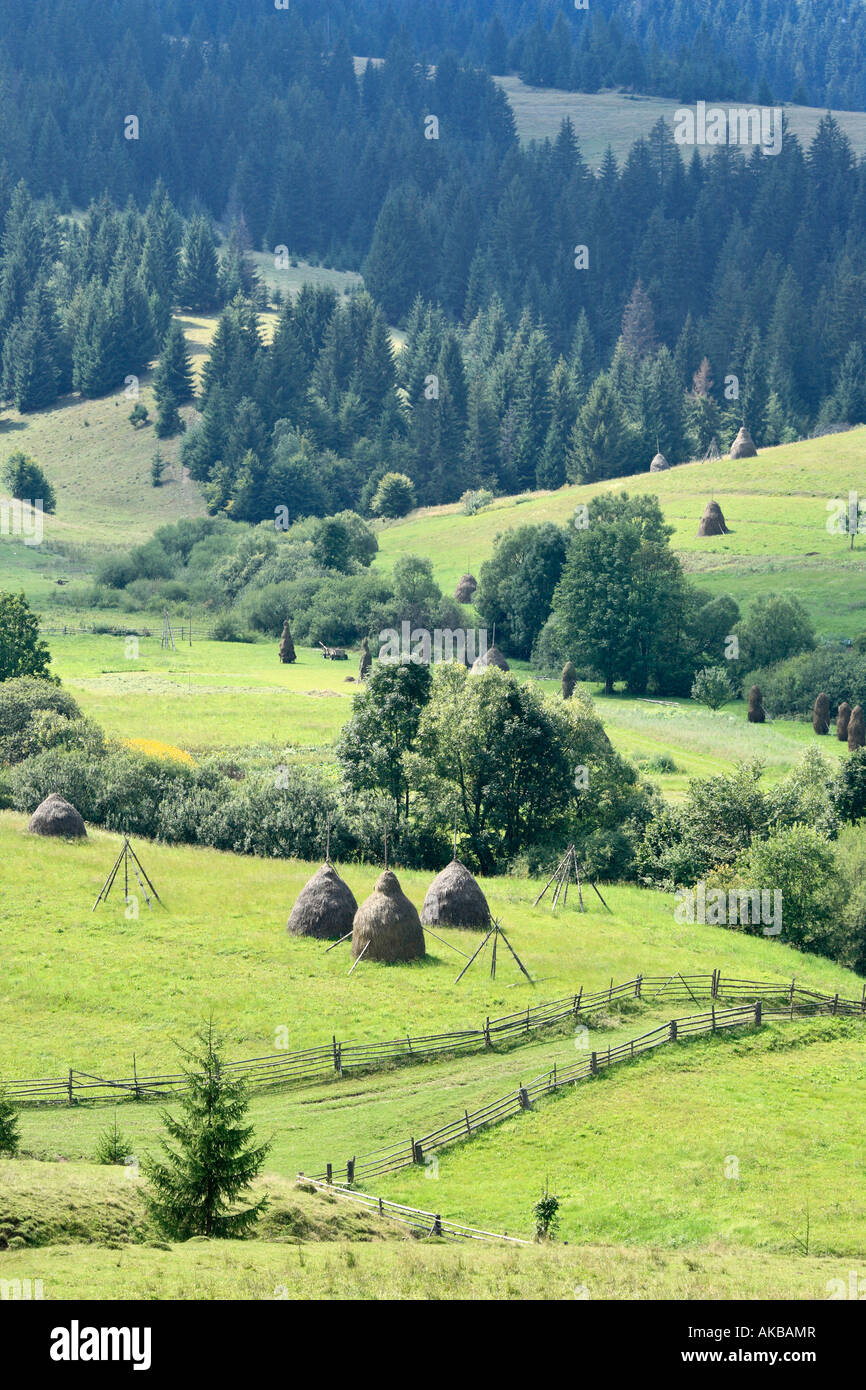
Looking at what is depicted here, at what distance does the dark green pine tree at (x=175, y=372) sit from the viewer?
520 ft

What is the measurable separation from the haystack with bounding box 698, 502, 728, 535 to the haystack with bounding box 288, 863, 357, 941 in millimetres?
72747

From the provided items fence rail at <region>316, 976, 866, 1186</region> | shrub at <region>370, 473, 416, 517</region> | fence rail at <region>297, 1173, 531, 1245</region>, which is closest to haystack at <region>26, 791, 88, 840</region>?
fence rail at <region>316, 976, 866, 1186</region>

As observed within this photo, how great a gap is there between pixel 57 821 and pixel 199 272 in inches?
5565

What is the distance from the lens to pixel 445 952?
4672 cm

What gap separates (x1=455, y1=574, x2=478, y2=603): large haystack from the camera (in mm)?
112312

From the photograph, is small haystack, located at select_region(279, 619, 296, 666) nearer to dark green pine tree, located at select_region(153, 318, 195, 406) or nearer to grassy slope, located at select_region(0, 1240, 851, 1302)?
dark green pine tree, located at select_region(153, 318, 195, 406)

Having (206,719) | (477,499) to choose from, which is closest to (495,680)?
(206,719)

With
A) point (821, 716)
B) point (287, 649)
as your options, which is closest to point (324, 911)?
→ point (821, 716)

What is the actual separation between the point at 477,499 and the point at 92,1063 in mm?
105618

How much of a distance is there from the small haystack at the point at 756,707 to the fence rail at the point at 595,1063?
136 feet

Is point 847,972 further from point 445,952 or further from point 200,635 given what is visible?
point 200,635

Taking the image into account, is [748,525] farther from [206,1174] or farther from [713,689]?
[206,1174]

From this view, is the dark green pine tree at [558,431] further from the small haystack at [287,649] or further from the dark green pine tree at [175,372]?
the small haystack at [287,649]

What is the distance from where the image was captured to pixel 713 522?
11431cm
